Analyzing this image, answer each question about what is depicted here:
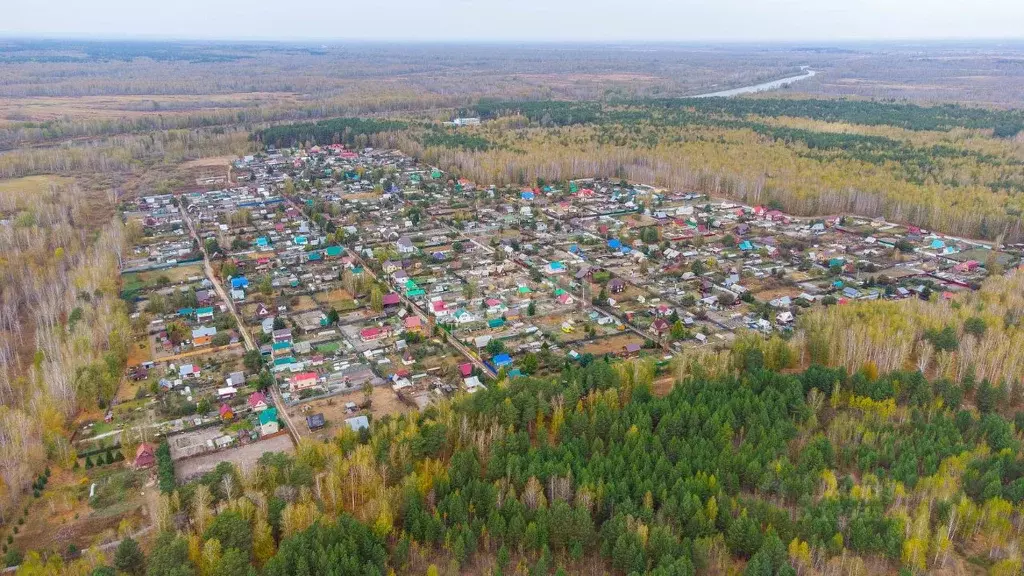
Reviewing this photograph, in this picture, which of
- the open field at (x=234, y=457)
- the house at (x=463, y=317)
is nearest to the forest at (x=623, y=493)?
the open field at (x=234, y=457)

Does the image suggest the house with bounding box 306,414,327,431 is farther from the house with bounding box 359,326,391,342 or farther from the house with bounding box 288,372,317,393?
the house with bounding box 359,326,391,342

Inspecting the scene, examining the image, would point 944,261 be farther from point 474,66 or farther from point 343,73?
point 474,66

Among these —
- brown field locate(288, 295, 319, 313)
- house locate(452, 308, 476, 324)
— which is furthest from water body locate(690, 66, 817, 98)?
brown field locate(288, 295, 319, 313)

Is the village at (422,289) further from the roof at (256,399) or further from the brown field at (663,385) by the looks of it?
the brown field at (663,385)

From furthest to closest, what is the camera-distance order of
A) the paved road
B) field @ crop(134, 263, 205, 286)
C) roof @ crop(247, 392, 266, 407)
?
field @ crop(134, 263, 205, 286), roof @ crop(247, 392, 266, 407), the paved road

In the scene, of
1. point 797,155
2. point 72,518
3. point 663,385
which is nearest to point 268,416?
point 72,518

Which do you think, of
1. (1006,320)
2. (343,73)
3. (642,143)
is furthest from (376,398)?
(343,73)
